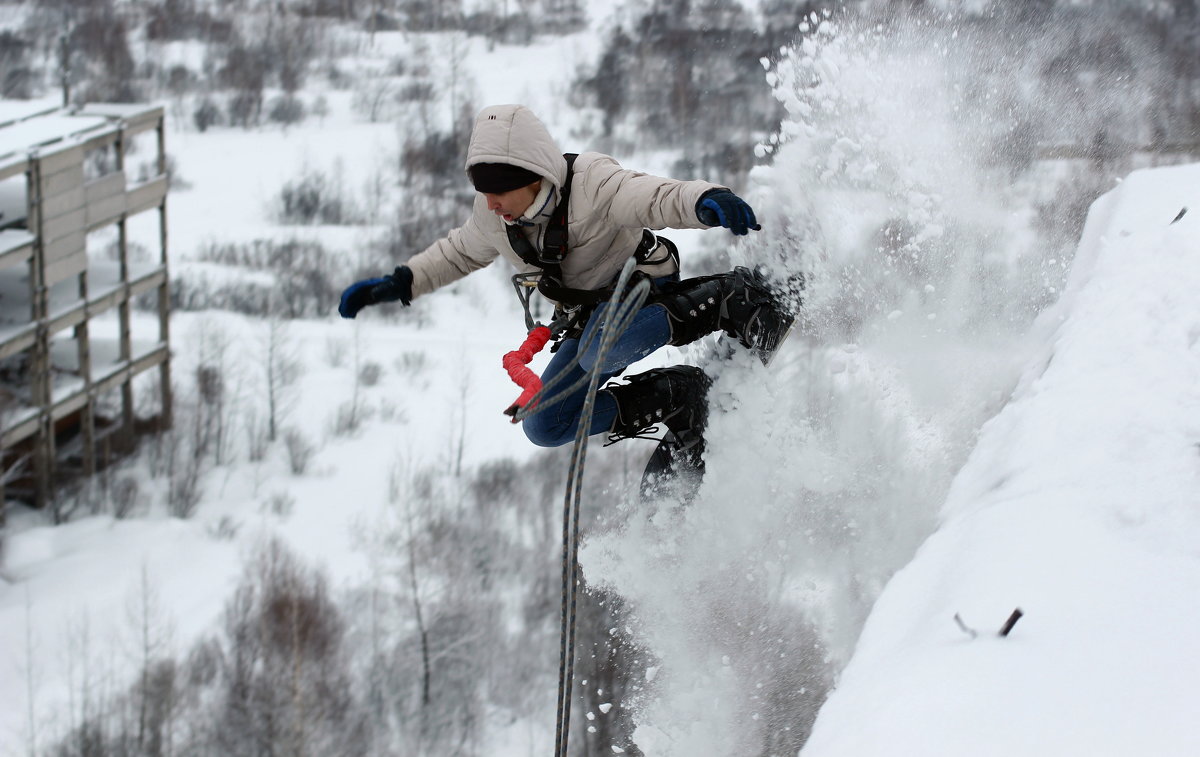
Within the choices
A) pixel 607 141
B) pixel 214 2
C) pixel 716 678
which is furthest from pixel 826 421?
pixel 214 2

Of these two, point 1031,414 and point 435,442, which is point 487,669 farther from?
point 1031,414

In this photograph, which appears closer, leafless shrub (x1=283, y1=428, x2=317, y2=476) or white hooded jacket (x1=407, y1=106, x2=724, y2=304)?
white hooded jacket (x1=407, y1=106, x2=724, y2=304)

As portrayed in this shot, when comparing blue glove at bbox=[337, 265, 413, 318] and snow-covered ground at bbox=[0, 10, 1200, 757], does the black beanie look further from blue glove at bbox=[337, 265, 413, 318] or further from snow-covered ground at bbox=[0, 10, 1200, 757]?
snow-covered ground at bbox=[0, 10, 1200, 757]

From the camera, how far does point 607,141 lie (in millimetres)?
30391

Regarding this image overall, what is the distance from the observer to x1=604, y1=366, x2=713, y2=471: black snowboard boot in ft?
16.4

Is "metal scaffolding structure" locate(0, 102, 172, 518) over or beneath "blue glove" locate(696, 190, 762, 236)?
beneath

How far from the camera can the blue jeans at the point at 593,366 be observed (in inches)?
180

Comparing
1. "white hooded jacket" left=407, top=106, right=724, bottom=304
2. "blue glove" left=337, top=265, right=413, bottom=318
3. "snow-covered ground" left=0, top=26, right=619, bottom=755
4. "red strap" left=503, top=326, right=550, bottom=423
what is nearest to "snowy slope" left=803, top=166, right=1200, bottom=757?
"white hooded jacket" left=407, top=106, right=724, bottom=304

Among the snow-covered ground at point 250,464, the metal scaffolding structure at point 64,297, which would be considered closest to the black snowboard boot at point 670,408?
the snow-covered ground at point 250,464

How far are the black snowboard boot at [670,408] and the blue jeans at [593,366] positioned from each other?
2.6 inches

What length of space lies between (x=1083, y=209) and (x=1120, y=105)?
3.71 metres

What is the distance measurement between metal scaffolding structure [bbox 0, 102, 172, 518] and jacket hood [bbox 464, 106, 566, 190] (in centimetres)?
1630

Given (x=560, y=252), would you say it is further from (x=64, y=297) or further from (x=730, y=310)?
(x=64, y=297)

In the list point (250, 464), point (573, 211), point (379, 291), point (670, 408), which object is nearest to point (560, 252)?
point (573, 211)
